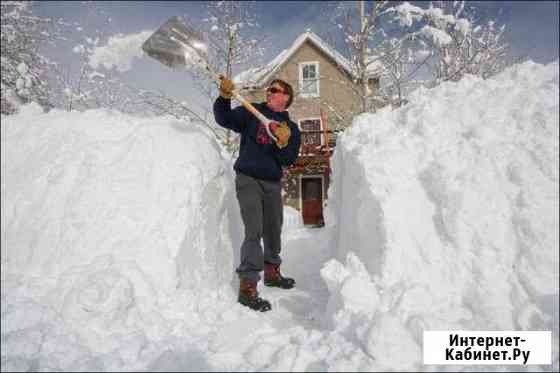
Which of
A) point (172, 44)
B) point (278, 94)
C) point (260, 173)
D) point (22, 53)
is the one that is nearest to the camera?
point (260, 173)

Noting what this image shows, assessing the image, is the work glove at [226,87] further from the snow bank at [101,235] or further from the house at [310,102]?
the house at [310,102]

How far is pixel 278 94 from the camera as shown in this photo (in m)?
3.49

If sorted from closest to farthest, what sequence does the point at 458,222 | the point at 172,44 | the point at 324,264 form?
the point at 458,222 < the point at 324,264 < the point at 172,44

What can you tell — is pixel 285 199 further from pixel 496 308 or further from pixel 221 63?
pixel 496 308

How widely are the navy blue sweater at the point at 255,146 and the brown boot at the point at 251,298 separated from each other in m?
0.98

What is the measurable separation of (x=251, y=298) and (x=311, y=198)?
43.4 ft

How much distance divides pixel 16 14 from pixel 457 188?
7861mm

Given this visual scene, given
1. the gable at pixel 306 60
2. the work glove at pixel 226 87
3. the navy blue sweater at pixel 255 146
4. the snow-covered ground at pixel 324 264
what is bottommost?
the snow-covered ground at pixel 324 264

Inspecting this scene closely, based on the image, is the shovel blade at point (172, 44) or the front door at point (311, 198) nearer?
the shovel blade at point (172, 44)

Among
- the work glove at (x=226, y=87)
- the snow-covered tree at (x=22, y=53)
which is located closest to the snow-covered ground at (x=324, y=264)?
the work glove at (x=226, y=87)

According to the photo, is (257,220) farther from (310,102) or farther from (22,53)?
(310,102)

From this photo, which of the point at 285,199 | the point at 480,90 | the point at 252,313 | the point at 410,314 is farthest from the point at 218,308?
the point at 285,199

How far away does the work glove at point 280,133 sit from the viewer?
3.22 m

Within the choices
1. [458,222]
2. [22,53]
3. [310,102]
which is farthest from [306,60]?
[458,222]
